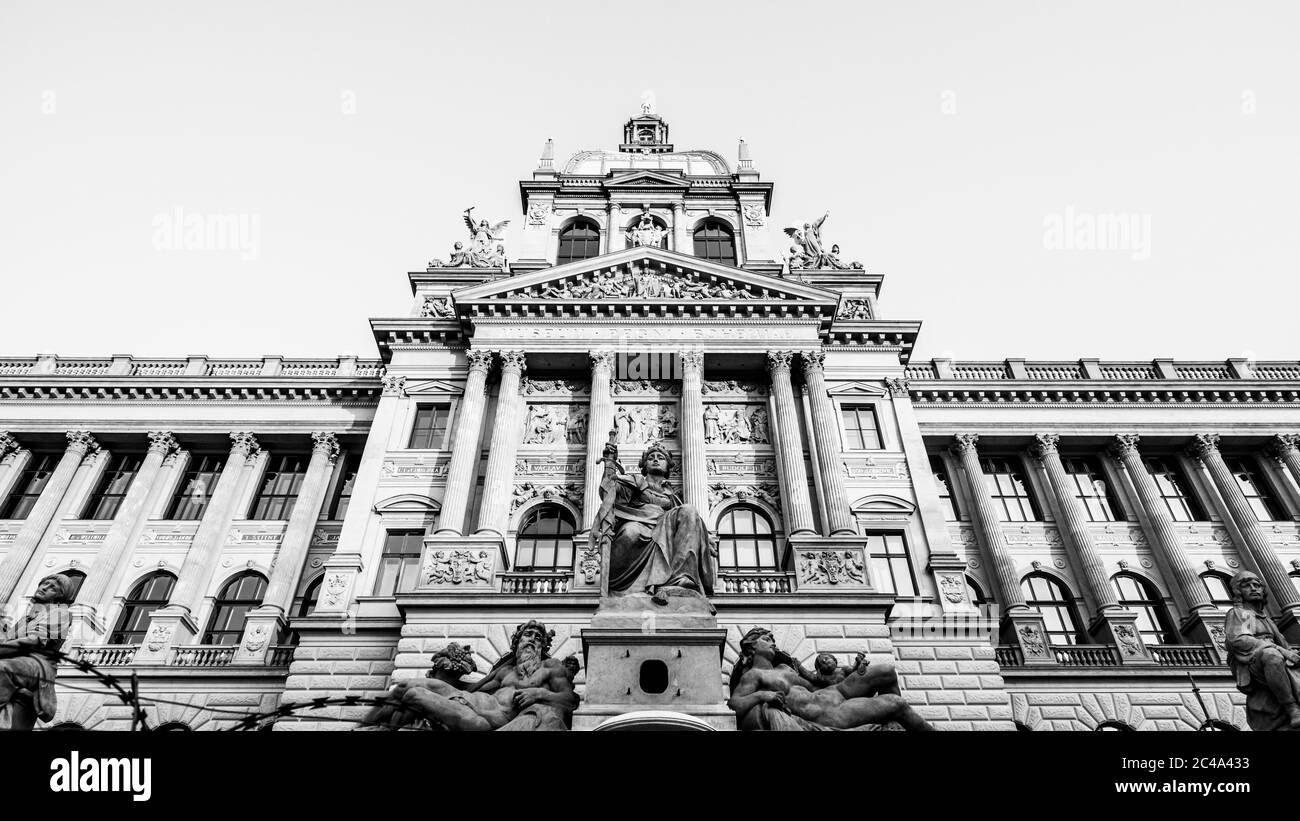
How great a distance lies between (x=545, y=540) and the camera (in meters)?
24.5

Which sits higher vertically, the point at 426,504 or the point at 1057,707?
the point at 426,504

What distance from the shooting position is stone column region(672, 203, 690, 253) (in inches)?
1358

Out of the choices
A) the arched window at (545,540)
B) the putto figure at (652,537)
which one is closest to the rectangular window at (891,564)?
the arched window at (545,540)

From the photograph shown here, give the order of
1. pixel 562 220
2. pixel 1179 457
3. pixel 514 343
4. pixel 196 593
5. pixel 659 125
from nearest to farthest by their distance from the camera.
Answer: pixel 196 593 → pixel 514 343 → pixel 1179 457 → pixel 562 220 → pixel 659 125

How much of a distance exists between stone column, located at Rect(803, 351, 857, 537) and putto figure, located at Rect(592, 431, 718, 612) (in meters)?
12.8

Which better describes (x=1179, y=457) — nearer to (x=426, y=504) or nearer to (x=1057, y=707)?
(x=1057, y=707)

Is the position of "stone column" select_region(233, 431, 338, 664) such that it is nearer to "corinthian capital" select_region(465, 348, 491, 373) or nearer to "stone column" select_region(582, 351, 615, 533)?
"corinthian capital" select_region(465, 348, 491, 373)

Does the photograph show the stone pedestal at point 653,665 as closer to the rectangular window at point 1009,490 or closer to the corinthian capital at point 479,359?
the corinthian capital at point 479,359

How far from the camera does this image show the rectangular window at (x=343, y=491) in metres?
28.5

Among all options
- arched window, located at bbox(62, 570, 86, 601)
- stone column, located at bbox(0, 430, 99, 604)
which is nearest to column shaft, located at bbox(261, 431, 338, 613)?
arched window, located at bbox(62, 570, 86, 601)

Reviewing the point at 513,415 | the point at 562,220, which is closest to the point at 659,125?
the point at 562,220

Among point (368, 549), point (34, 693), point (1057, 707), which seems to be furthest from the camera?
point (368, 549)
